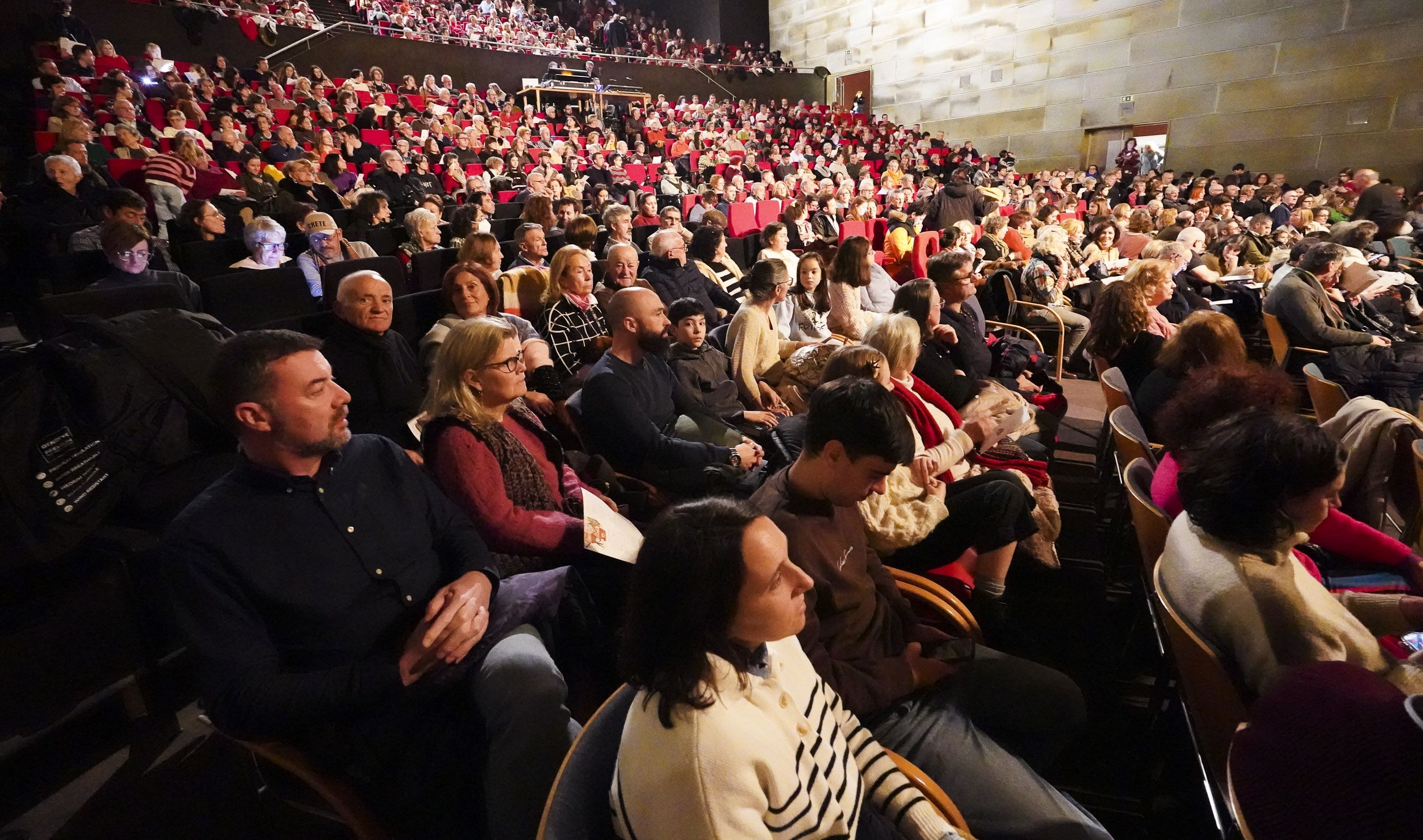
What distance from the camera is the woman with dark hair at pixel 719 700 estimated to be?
81 cm

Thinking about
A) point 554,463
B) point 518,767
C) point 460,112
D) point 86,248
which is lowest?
point 518,767

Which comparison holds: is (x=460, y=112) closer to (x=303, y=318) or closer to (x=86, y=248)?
(x=86, y=248)

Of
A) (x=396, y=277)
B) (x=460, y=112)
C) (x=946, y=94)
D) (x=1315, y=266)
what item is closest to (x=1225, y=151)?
(x=946, y=94)

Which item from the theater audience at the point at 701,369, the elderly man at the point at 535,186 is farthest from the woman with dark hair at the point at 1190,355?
the elderly man at the point at 535,186

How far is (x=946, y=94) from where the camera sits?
1614 centimetres

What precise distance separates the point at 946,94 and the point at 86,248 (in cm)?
1681

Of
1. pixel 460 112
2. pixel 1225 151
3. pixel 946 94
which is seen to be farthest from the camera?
pixel 946 94

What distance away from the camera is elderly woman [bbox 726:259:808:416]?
3.19 meters

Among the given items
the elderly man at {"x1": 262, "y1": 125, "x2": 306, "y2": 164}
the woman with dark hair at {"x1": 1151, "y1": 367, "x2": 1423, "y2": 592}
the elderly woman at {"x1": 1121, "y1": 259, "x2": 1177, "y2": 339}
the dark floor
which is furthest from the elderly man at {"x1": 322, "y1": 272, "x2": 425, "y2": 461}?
the elderly man at {"x1": 262, "y1": 125, "x2": 306, "y2": 164}

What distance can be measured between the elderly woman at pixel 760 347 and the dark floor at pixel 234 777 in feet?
4.93

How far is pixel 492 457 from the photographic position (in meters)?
1.71

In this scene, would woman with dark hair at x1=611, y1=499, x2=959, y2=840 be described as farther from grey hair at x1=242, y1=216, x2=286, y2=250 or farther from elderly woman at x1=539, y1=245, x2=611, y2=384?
grey hair at x1=242, y1=216, x2=286, y2=250

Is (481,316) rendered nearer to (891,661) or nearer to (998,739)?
(891,661)

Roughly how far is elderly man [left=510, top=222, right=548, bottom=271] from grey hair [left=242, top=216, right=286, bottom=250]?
1.40 metres
